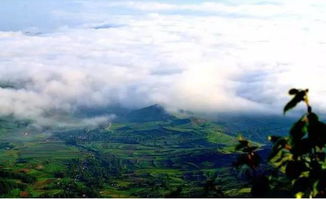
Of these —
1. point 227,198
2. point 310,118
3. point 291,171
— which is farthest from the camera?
point 227,198

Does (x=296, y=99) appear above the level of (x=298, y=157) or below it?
above

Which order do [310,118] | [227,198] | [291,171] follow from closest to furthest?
[310,118]
[291,171]
[227,198]

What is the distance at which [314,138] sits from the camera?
8.34 m

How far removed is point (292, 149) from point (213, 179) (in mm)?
1464

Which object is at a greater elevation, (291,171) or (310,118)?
(310,118)

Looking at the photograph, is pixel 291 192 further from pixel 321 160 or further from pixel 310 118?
pixel 310 118

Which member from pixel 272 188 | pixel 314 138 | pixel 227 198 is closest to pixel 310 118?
pixel 314 138

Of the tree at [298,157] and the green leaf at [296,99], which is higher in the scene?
the green leaf at [296,99]

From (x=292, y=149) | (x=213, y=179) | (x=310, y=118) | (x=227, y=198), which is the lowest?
(x=227, y=198)

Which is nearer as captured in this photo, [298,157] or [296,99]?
[296,99]

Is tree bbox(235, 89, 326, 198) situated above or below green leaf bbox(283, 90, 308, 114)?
below

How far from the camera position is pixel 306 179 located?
344 inches

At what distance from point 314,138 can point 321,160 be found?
0.78 m

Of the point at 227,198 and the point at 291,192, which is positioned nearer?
the point at 291,192
